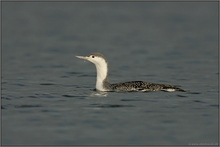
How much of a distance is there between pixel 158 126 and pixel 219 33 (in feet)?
62.4

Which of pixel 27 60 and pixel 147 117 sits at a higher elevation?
pixel 27 60

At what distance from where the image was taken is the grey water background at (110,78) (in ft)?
38.3

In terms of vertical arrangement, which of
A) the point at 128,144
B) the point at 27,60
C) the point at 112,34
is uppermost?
the point at 112,34

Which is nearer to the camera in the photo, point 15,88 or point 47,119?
point 47,119

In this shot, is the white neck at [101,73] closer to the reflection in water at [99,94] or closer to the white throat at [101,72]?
the white throat at [101,72]

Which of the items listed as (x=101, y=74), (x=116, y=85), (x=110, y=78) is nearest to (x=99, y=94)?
(x=116, y=85)

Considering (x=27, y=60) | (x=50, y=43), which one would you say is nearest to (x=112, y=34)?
(x=50, y=43)

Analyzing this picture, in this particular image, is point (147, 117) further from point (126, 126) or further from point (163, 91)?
point (163, 91)

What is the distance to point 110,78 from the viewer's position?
18.4m

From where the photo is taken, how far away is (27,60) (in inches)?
854

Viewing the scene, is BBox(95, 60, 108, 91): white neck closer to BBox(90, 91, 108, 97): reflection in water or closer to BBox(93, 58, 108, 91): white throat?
BBox(93, 58, 108, 91): white throat

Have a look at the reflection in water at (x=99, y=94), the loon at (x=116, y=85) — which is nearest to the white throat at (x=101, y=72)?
the loon at (x=116, y=85)

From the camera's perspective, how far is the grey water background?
38.3 feet

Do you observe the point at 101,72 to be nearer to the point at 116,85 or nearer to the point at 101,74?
the point at 101,74
